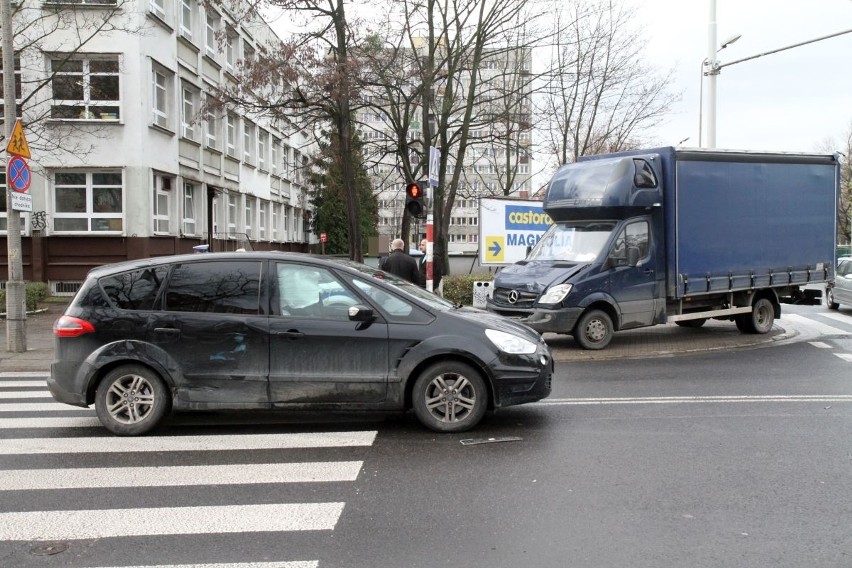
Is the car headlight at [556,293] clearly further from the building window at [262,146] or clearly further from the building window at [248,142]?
the building window at [262,146]

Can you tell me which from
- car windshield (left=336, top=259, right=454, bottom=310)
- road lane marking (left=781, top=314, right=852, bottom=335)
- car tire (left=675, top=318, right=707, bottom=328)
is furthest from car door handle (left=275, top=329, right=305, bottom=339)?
road lane marking (left=781, top=314, right=852, bottom=335)

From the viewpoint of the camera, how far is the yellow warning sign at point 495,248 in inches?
761

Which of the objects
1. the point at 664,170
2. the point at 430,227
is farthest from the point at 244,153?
the point at 664,170

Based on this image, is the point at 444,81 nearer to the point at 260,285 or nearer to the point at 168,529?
the point at 260,285

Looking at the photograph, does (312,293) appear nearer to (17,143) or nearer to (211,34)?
(17,143)

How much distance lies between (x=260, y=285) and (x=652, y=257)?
7.87m

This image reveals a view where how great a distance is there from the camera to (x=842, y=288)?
18.6 metres

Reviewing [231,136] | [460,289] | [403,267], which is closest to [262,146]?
[231,136]

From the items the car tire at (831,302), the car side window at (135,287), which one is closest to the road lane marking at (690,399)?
the car side window at (135,287)

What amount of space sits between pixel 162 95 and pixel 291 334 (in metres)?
21.1

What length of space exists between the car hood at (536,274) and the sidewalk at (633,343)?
1209 mm

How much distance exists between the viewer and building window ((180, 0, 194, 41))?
26.1 m

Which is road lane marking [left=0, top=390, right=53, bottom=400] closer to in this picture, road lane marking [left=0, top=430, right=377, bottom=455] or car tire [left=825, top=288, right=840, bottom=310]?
road lane marking [left=0, top=430, right=377, bottom=455]

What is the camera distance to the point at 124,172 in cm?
→ 2197
